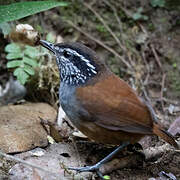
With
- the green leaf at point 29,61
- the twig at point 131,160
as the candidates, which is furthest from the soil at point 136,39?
the twig at point 131,160

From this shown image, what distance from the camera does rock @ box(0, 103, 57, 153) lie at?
375cm

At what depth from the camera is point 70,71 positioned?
3994 mm

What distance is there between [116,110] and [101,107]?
163 millimetres

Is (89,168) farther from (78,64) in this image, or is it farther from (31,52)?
(31,52)

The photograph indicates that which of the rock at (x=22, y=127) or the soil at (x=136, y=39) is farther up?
the soil at (x=136, y=39)

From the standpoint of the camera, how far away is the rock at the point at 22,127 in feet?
12.3

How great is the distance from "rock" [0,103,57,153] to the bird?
59 cm

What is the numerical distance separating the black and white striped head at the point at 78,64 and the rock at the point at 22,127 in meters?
0.75

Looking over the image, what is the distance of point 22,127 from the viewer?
410cm

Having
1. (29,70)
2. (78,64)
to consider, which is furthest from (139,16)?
(78,64)

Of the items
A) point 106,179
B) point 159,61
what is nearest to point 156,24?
point 159,61

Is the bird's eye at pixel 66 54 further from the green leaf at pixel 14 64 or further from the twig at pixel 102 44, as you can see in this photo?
the twig at pixel 102 44

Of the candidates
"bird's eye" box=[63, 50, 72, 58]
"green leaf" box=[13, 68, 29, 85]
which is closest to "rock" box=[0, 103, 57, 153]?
"green leaf" box=[13, 68, 29, 85]

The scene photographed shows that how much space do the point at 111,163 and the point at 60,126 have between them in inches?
46.9
